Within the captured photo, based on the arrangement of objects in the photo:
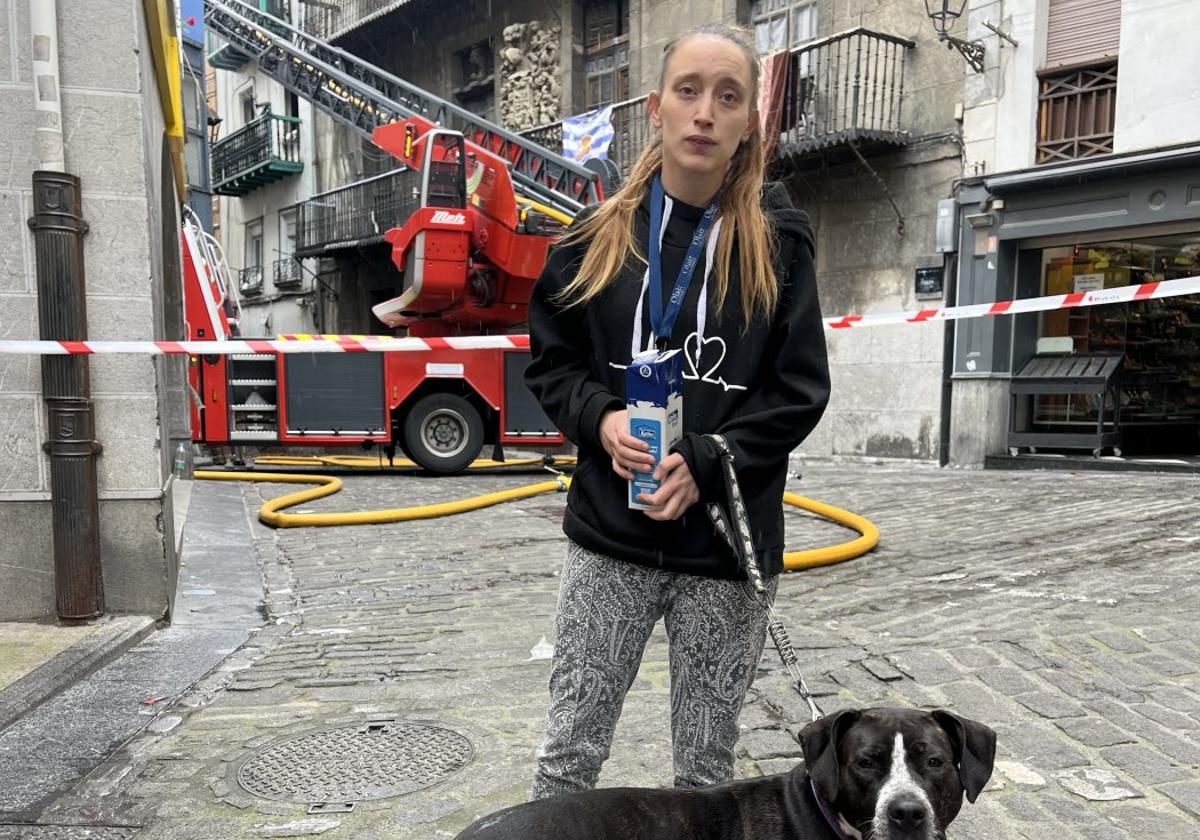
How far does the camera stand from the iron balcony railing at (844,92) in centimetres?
1348

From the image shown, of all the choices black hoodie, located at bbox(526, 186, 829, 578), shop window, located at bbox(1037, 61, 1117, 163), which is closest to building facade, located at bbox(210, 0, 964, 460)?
shop window, located at bbox(1037, 61, 1117, 163)

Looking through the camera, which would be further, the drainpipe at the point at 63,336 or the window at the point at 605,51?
the window at the point at 605,51

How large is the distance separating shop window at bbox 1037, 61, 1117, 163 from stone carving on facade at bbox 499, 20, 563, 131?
35.3 ft

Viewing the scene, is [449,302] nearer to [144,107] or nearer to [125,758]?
[144,107]

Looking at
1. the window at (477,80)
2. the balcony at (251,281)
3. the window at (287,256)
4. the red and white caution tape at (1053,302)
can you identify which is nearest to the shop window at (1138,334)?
the red and white caution tape at (1053,302)

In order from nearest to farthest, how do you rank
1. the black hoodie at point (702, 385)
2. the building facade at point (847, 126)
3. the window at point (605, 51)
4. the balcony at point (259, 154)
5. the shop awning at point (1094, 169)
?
the black hoodie at point (702, 385)
the shop awning at point (1094, 169)
the building facade at point (847, 126)
the window at point (605, 51)
the balcony at point (259, 154)

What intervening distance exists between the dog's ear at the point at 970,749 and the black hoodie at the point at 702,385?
0.51 meters

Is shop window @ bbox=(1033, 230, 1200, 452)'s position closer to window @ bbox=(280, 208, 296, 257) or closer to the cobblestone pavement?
the cobblestone pavement

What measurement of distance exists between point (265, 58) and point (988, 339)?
1937 centimetres

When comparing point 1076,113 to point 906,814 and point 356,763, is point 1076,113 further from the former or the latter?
point 906,814

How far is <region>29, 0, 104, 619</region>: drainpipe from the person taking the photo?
4.36 m

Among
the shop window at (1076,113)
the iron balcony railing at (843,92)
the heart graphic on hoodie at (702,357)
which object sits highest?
the iron balcony railing at (843,92)

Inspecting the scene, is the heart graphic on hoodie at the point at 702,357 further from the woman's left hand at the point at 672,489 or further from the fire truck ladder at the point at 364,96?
the fire truck ladder at the point at 364,96

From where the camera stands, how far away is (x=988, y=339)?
12.6 metres
